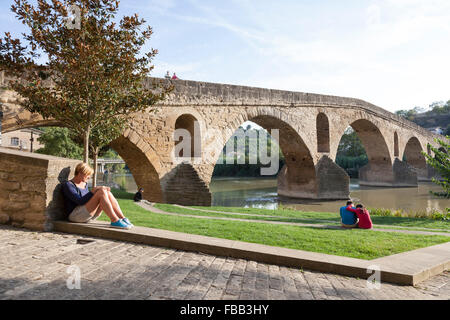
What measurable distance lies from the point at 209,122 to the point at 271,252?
1022 centimetres

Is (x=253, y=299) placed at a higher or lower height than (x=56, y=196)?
lower

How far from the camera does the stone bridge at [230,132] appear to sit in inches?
439

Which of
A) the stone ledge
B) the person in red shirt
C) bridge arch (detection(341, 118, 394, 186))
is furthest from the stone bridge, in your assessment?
the person in red shirt

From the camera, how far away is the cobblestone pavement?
7.59 feet

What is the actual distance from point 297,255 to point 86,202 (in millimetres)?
2987

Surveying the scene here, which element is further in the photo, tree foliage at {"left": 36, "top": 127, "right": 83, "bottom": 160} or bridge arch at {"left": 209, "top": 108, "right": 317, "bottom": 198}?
tree foliage at {"left": 36, "top": 127, "right": 83, "bottom": 160}

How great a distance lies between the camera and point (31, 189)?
4195 mm

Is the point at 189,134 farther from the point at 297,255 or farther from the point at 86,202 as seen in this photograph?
the point at 297,255

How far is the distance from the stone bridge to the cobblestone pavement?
510 centimetres

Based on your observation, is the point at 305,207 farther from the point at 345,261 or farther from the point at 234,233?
the point at 345,261

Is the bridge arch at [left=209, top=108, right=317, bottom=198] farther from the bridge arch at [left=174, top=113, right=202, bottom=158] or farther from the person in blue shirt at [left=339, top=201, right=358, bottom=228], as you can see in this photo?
the person in blue shirt at [left=339, top=201, right=358, bottom=228]

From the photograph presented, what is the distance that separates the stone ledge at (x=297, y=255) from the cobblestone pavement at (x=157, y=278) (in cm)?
10

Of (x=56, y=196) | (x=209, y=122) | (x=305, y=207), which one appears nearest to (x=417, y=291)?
(x=56, y=196)

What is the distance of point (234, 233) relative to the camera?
15.6 feet
